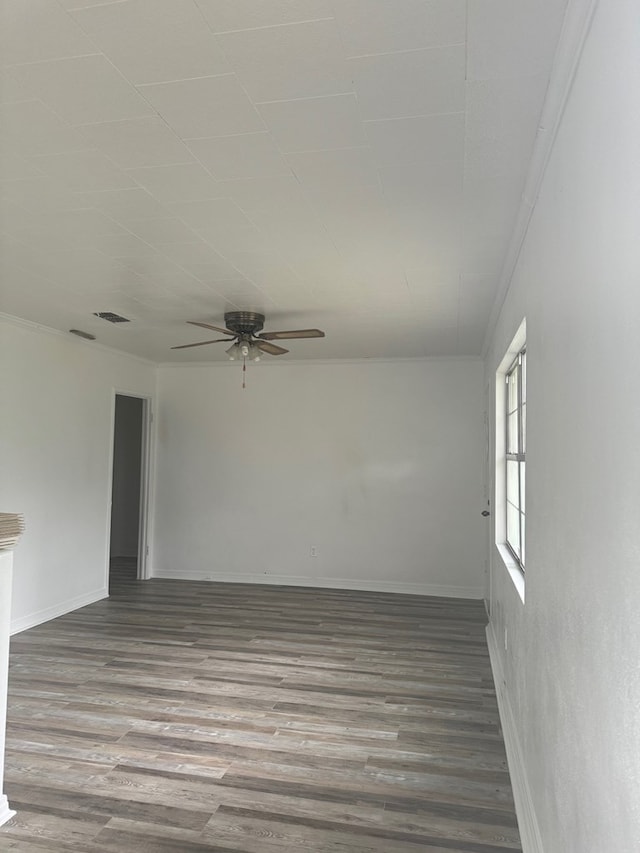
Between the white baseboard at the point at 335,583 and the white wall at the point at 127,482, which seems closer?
the white baseboard at the point at 335,583

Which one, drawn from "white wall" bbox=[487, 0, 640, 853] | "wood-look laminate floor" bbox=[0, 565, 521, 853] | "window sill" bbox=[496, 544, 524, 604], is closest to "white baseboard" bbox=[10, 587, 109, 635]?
"wood-look laminate floor" bbox=[0, 565, 521, 853]

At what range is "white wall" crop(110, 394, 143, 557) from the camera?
884cm

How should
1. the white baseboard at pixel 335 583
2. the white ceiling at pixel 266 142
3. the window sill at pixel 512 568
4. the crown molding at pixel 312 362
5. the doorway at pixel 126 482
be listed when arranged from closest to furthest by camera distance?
the white ceiling at pixel 266 142 → the window sill at pixel 512 568 → the white baseboard at pixel 335 583 → the crown molding at pixel 312 362 → the doorway at pixel 126 482

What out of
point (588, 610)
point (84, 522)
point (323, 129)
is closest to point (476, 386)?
point (84, 522)

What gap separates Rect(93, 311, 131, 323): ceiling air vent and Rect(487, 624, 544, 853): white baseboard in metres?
3.73

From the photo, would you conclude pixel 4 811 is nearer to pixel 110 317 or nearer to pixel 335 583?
pixel 110 317

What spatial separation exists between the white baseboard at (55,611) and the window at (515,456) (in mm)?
3937

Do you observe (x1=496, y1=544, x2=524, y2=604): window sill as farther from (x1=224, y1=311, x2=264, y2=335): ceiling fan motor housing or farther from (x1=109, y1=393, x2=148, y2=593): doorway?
(x1=109, y1=393, x2=148, y2=593): doorway

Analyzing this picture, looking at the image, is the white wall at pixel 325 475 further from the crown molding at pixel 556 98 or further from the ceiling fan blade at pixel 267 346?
the crown molding at pixel 556 98

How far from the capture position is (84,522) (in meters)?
5.80

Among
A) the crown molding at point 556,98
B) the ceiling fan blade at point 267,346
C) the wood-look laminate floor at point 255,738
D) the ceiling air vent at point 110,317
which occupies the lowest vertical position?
the wood-look laminate floor at point 255,738

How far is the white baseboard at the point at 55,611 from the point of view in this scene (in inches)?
193

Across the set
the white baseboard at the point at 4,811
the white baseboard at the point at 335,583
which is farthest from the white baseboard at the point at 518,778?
the white baseboard at the point at 335,583

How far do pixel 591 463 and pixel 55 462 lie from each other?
16.7 feet
